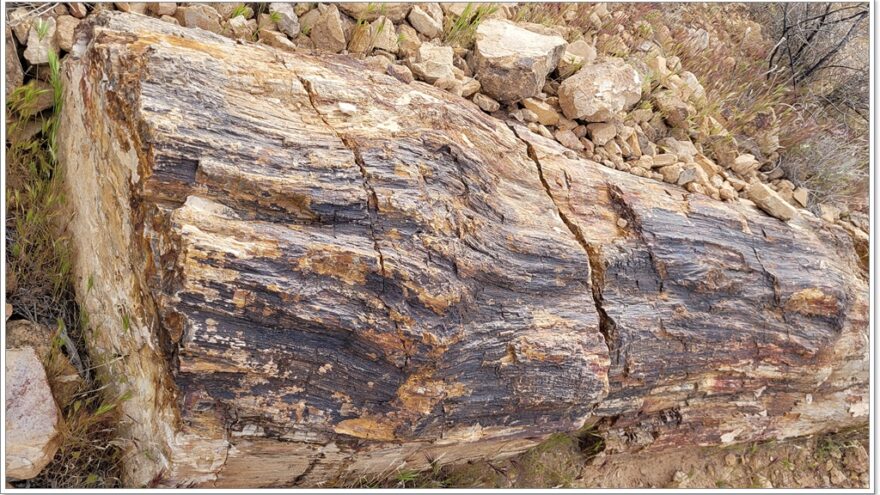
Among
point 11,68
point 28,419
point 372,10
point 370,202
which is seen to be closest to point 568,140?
point 372,10

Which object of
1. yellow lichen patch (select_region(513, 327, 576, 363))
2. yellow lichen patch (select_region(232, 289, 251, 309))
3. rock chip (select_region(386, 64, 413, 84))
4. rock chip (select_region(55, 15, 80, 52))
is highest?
rock chip (select_region(386, 64, 413, 84))

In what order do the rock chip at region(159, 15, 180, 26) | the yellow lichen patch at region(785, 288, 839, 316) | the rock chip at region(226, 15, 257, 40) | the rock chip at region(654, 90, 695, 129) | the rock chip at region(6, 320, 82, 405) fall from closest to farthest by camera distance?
1. the rock chip at region(6, 320, 82, 405)
2. the rock chip at region(159, 15, 180, 26)
3. the rock chip at region(226, 15, 257, 40)
4. the yellow lichen patch at region(785, 288, 839, 316)
5. the rock chip at region(654, 90, 695, 129)

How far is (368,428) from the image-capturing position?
265cm

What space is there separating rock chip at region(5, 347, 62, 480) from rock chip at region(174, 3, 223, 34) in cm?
187

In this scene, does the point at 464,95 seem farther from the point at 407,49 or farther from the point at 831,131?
the point at 831,131

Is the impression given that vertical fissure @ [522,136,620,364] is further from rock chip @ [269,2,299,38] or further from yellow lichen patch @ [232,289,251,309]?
rock chip @ [269,2,299,38]

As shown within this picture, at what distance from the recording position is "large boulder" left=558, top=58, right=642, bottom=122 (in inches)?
155

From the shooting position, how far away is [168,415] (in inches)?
96.9

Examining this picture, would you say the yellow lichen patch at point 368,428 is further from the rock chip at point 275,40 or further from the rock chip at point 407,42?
the rock chip at point 407,42

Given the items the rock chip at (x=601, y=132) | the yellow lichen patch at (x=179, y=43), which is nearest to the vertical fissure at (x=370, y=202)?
the yellow lichen patch at (x=179, y=43)

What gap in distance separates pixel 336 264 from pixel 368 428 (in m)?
0.74

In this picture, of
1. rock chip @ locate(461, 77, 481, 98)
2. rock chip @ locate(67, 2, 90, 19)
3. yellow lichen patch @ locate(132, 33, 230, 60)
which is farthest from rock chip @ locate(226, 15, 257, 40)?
rock chip @ locate(461, 77, 481, 98)

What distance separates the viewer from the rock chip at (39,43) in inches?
120

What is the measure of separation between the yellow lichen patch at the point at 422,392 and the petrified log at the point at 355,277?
0.02 meters
